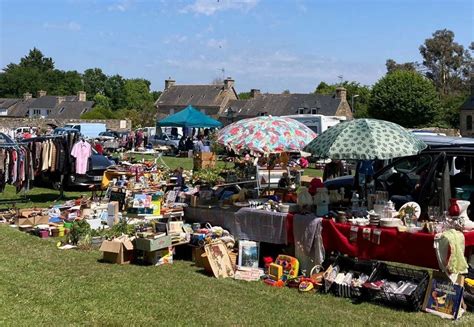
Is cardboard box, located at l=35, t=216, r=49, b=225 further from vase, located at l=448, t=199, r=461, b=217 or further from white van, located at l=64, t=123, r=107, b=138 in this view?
white van, located at l=64, t=123, r=107, b=138

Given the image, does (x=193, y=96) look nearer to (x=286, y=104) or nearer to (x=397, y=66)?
(x=286, y=104)

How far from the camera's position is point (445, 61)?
76.0m

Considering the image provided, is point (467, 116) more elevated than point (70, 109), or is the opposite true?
point (70, 109)

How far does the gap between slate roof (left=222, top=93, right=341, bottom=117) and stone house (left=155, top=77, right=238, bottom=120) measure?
3.67 m

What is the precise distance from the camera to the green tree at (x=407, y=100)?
183 feet

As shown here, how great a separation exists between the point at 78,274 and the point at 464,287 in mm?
4941

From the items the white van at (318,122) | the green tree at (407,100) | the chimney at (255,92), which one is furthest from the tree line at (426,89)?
the white van at (318,122)

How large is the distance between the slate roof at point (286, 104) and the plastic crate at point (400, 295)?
54.7 meters

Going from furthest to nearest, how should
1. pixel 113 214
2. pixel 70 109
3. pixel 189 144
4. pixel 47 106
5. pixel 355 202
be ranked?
pixel 47 106
pixel 70 109
pixel 189 144
pixel 113 214
pixel 355 202

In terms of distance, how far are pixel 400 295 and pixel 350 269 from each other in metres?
0.98

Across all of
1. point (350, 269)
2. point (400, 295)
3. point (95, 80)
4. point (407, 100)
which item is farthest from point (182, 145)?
point (95, 80)

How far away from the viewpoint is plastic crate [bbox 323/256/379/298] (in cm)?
650

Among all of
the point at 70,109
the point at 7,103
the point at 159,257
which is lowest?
the point at 159,257

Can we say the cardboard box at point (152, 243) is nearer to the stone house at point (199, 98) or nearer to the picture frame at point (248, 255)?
the picture frame at point (248, 255)
